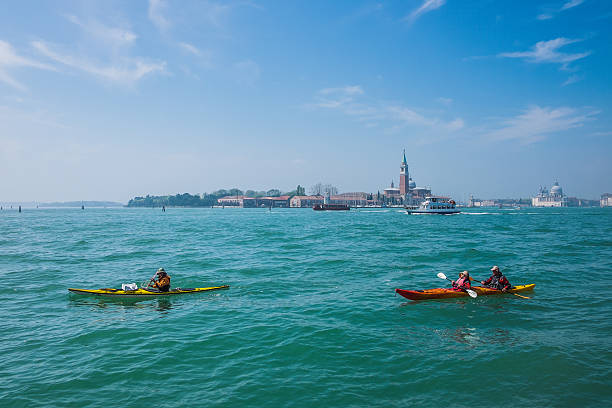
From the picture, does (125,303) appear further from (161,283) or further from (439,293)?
(439,293)

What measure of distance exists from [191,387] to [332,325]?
534 cm

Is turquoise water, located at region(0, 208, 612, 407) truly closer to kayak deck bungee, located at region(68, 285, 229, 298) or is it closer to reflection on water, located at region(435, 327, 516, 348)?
reflection on water, located at region(435, 327, 516, 348)

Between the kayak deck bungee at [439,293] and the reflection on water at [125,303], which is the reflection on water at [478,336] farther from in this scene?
the reflection on water at [125,303]

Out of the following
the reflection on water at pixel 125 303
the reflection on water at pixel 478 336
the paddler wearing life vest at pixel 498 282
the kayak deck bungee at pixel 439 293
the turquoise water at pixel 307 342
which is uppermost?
the paddler wearing life vest at pixel 498 282

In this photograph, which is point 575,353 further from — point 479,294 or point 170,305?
point 170,305

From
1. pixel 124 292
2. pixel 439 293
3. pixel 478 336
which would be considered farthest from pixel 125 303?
pixel 478 336

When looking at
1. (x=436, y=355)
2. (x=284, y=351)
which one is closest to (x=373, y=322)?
(x=436, y=355)

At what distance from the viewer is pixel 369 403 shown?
24.5ft

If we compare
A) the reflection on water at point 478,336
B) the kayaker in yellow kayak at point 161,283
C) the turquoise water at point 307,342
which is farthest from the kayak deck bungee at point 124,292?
the reflection on water at point 478,336

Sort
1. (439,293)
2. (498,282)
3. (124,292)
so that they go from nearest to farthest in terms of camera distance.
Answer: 1. (439,293)
2. (124,292)
3. (498,282)

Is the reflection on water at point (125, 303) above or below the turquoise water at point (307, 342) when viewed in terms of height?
above

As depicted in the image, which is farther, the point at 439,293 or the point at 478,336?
the point at 439,293

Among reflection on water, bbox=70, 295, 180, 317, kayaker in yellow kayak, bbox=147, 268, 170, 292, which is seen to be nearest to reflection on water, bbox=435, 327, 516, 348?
reflection on water, bbox=70, 295, 180, 317

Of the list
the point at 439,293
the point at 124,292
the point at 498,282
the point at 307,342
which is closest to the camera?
the point at 307,342
